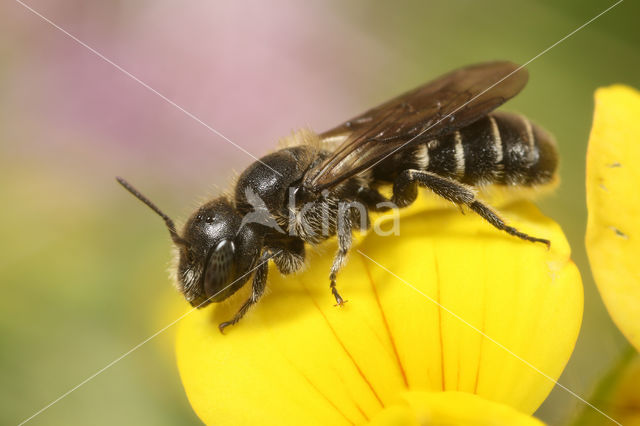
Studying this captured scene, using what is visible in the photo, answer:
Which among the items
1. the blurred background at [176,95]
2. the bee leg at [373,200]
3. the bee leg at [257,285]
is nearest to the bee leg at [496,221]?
the bee leg at [373,200]

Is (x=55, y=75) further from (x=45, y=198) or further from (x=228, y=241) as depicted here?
(x=228, y=241)

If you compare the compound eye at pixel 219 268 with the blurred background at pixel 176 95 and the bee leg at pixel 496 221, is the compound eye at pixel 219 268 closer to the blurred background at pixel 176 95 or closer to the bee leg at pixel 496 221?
the bee leg at pixel 496 221

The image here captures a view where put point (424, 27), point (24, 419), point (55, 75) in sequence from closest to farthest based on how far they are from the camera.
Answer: point (24, 419), point (55, 75), point (424, 27)

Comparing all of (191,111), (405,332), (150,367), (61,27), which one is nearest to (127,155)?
(191,111)

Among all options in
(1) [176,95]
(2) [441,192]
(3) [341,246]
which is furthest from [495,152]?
(1) [176,95]

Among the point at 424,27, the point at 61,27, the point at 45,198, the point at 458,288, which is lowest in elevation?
the point at 45,198

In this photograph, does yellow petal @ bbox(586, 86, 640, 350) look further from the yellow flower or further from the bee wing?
the bee wing

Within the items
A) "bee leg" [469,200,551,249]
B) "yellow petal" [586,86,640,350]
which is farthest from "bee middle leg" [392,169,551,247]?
"yellow petal" [586,86,640,350]

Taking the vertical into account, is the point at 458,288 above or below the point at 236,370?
above
